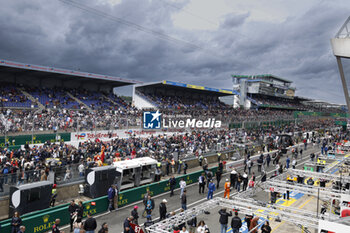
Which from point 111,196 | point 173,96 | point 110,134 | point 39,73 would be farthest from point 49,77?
point 111,196

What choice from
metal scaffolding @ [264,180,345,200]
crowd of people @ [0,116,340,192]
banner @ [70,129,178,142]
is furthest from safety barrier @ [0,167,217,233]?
banner @ [70,129,178,142]

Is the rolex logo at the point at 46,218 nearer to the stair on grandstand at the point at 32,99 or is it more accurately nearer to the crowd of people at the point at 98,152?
the crowd of people at the point at 98,152

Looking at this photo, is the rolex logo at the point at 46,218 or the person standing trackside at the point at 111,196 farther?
the person standing trackside at the point at 111,196

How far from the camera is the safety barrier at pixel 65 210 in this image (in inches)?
417

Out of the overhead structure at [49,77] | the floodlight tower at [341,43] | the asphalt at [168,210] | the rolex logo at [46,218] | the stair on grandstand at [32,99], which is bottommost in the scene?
the asphalt at [168,210]

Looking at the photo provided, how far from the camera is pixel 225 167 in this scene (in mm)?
24328

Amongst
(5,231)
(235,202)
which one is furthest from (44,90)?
(235,202)

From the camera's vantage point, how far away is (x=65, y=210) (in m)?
12.0

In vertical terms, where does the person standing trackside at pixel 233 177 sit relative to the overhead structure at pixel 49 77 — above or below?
below

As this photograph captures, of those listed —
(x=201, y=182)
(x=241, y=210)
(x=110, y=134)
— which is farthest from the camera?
(x=110, y=134)

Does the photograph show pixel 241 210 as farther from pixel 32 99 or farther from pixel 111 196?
pixel 32 99

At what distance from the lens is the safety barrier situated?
34.7ft

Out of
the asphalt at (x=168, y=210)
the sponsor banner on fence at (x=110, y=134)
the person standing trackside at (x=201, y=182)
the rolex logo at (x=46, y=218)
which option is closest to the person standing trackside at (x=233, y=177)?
the asphalt at (x=168, y=210)

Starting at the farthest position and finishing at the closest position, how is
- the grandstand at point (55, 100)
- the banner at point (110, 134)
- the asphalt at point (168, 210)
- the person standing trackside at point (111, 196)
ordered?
1. the banner at point (110, 134)
2. the grandstand at point (55, 100)
3. the person standing trackside at point (111, 196)
4. the asphalt at point (168, 210)
